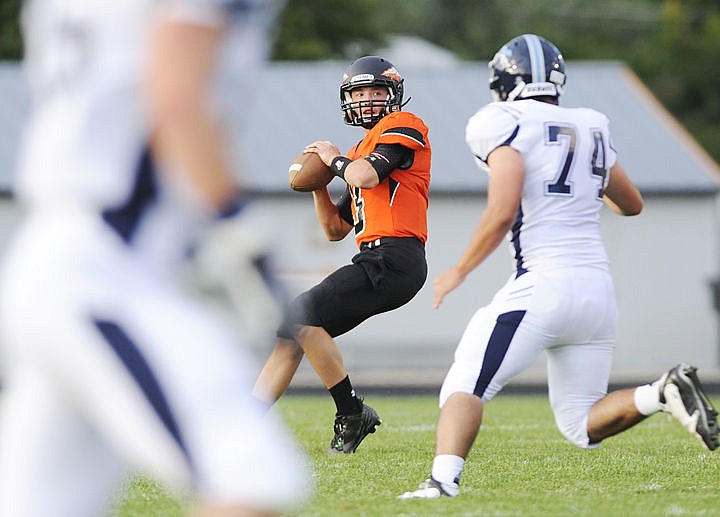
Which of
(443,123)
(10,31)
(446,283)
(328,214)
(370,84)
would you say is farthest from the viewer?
(10,31)

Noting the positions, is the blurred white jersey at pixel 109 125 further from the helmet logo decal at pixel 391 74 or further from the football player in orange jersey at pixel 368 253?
the helmet logo decal at pixel 391 74

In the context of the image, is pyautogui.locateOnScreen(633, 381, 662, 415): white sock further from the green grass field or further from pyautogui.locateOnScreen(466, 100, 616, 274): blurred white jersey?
pyautogui.locateOnScreen(466, 100, 616, 274): blurred white jersey

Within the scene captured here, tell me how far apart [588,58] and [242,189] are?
37.9 m

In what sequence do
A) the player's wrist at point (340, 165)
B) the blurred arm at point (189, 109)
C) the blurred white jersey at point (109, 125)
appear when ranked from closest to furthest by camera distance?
the blurred arm at point (189, 109) < the blurred white jersey at point (109, 125) < the player's wrist at point (340, 165)

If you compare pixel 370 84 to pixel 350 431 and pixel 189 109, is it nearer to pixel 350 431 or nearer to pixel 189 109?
pixel 350 431

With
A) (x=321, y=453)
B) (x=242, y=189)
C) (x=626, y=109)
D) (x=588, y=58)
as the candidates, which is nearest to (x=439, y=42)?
(x=588, y=58)

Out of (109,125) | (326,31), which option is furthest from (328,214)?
(326,31)

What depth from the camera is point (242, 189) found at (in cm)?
251

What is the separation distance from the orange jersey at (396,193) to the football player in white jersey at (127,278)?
391cm

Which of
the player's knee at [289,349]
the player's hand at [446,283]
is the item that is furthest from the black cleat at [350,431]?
the player's hand at [446,283]

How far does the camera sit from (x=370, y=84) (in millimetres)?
6719

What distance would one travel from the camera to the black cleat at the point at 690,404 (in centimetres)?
484

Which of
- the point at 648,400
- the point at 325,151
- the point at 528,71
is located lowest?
the point at 648,400

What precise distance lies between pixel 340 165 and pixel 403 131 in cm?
32
